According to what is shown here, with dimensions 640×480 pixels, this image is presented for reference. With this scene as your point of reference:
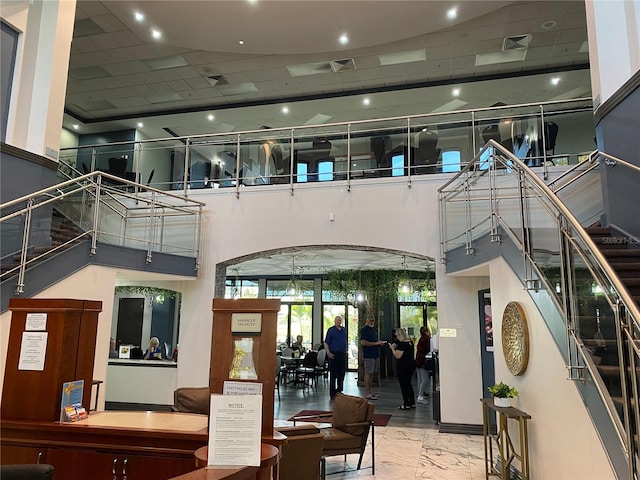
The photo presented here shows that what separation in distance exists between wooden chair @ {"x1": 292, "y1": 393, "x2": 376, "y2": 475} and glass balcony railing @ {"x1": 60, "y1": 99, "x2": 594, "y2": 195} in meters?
4.10

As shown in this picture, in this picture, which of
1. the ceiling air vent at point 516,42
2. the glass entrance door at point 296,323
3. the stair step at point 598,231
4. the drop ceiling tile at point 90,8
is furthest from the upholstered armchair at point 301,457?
the glass entrance door at point 296,323

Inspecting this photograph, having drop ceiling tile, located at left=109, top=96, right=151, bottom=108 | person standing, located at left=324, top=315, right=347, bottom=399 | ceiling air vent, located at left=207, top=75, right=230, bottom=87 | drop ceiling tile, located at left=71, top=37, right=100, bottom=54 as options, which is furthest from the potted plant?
drop ceiling tile, located at left=109, top=96, right=151, bottom=108

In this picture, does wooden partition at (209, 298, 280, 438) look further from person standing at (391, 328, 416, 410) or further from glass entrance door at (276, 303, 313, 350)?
glass entrance door at (276, 303, 313, 350)

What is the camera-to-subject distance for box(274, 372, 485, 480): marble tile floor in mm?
5293

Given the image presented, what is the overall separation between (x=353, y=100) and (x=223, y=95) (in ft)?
11.9

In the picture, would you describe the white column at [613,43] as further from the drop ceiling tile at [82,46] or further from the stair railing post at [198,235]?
the drop ceiling tile at [82,46]

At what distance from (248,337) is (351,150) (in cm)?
640

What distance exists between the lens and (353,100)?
12953mm

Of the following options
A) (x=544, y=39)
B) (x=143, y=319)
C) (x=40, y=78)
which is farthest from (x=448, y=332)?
(x=143, y=319)

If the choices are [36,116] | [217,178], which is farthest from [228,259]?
[36,116]

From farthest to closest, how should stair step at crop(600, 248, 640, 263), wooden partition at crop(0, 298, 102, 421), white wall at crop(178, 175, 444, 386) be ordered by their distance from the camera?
1. white wall at crop(178, 175, 444, 386)
2. stair step at crop(600, 248, 640, 263)
3. wooden partition at crop(0, 298, 102, 421)

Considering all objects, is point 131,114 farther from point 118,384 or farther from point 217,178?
point 118,384

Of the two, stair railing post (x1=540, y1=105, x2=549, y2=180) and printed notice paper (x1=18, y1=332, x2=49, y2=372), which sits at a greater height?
stair railing post (x1=540, y1=105, x2=549, y2=180)

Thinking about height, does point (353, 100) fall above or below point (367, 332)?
above
